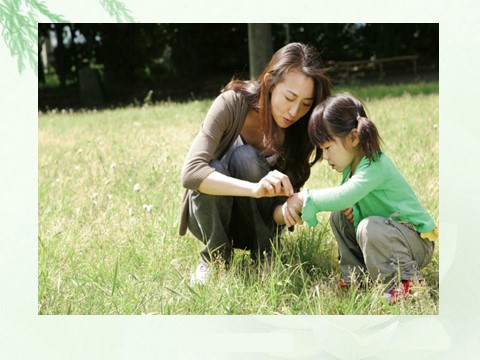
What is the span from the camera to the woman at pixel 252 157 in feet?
7.82

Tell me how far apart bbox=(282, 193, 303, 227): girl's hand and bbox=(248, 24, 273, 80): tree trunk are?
5.13 metres

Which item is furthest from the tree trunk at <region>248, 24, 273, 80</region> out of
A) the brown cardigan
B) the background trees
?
the brown cardigan

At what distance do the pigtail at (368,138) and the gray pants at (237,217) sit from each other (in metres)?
0.44

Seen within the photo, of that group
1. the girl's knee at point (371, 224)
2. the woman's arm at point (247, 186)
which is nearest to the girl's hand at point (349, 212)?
the girl's knee at point (371, 224)

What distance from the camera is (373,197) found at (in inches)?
93.7

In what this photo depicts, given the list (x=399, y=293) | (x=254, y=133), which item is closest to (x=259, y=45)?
(x=254, y=133)

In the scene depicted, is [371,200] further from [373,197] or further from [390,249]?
[390,249]

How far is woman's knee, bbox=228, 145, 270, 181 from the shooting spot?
2512 mm

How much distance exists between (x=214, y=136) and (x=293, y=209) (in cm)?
42

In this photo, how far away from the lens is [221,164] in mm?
2521

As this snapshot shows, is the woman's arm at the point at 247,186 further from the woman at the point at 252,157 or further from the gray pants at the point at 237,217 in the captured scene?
the gray pants at the point at 237,217
